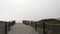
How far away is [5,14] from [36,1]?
1.82ft

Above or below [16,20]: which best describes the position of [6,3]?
above

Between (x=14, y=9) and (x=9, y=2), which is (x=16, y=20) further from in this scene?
(x=9, y=2)

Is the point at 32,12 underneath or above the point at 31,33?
above

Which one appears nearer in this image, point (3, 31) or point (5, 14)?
point (3, 31)

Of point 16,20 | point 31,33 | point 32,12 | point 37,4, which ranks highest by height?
point 37,4

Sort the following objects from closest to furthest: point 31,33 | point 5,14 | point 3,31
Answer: point 3,31, point 31,33, point 5,14

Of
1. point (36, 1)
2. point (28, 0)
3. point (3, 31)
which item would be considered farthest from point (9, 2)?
point (3, 31)

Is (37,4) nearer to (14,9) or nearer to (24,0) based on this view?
(24,0)

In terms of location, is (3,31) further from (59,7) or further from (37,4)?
(59,7)

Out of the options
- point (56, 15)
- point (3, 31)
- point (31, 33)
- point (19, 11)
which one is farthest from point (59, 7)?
point (3, 31)

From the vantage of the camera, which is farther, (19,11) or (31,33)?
(19,11)

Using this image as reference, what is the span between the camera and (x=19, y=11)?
1570 millimetres

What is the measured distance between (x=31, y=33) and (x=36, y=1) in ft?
2.39

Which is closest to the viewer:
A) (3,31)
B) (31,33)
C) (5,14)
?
(3,31)
